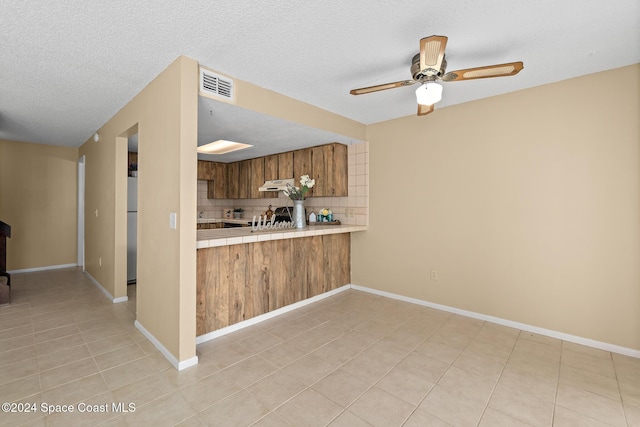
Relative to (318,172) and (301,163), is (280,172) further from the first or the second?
(318,172)

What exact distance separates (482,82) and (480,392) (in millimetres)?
2509

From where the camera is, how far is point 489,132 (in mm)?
2984

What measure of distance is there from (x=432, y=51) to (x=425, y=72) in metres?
0.35

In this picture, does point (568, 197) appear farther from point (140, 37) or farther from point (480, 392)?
point (140, 37)

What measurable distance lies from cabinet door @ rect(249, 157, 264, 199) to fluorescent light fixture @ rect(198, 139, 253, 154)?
655 mm

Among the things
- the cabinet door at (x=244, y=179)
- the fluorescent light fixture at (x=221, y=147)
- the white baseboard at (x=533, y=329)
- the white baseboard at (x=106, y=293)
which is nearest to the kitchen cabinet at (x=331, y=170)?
the fluorescent light fixture at (x=221, y=147)

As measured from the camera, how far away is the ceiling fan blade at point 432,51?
1.59m

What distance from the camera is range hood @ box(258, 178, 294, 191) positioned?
4641 mm

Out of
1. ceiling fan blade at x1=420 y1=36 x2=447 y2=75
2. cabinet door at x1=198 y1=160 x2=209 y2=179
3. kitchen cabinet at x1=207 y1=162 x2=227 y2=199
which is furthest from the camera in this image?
kitchen cabinet at x1=207 y1=162 x2=227 y2=199

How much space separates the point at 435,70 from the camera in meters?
1.96

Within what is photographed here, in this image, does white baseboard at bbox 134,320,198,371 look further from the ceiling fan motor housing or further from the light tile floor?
the ceiling fan motor housing

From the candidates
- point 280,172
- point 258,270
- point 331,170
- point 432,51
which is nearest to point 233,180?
point 280,172

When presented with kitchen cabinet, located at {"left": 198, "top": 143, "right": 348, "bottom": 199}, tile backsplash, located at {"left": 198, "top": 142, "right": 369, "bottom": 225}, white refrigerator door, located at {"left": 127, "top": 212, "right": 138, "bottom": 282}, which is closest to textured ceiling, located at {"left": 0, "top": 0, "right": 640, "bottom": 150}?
tile backsplash, located at {"left": 198, "top": 142, "right": 369, "bottom": 225}

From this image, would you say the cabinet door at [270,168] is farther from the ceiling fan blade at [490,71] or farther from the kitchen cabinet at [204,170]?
the ceiling fan blade at [490,71]
